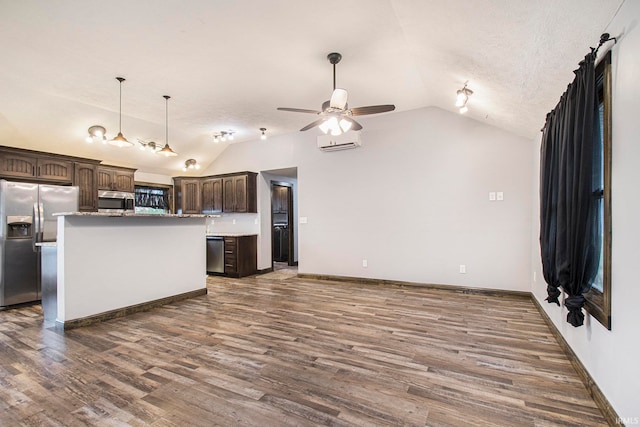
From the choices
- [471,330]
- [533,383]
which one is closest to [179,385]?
[533,383]

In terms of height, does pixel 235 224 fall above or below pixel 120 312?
above

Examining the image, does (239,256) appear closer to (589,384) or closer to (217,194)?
(217,194)

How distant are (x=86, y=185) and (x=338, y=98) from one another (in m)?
5.10

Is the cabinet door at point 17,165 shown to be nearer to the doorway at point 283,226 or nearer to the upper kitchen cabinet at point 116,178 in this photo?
the upper kitchen cabinet at point 116,178

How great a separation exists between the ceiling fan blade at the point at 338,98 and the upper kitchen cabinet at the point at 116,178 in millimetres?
5234

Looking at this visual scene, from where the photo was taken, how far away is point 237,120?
5434 mm

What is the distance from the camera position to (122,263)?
12.1ft

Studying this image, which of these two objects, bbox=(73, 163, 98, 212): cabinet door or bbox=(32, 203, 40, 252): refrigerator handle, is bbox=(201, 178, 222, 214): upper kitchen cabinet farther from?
bbox=(32, 203, 40, 252): refrigerator handle

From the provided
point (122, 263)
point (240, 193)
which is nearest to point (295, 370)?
point (122, 263)

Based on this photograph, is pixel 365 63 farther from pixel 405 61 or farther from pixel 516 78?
pixel 516 78

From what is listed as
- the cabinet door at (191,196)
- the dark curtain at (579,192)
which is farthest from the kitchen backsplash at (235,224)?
the dark curtain at (579,192)

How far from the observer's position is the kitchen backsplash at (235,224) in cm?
661

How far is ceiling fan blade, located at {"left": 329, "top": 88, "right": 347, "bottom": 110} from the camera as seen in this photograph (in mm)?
2945

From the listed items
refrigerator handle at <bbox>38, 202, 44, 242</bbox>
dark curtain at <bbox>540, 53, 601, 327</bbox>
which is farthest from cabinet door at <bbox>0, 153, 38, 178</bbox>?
dark curtain at <bbox>540, 53, 601, 327</bbox>
